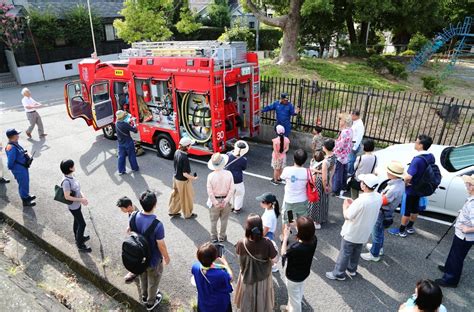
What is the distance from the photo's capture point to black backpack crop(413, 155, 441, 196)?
5145mm

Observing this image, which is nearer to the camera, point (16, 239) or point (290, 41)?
point (16, 239)

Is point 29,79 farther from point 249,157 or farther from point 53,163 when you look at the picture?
point 249,157

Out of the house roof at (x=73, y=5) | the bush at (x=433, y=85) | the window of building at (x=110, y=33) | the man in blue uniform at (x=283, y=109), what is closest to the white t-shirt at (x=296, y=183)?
the man in blue uniform at (x=283, y=109)

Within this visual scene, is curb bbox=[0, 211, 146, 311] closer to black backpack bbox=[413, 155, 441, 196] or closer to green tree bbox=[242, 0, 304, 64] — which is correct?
black backpack bbox=[413, 155, 441, 196]

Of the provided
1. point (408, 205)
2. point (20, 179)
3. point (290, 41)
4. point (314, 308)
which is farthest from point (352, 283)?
point (290, 41)

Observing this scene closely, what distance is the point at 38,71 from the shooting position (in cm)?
2333

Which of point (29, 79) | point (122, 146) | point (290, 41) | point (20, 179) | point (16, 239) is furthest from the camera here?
point (29, 79)

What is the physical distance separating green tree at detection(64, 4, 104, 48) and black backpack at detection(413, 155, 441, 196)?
26173 mm

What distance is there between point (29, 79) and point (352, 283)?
25188mm

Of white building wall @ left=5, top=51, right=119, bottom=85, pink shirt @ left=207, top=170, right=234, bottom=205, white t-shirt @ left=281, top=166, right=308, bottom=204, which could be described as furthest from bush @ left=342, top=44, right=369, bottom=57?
white building wall @ left=5, top=51, right=119, bottom=85

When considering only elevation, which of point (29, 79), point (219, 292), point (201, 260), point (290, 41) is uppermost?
point (290, 41)

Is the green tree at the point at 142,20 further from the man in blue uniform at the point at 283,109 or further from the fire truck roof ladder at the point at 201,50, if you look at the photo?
the man in blue uniform at the point at 283,109

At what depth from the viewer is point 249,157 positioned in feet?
31.0

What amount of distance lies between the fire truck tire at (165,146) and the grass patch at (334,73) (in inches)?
236
